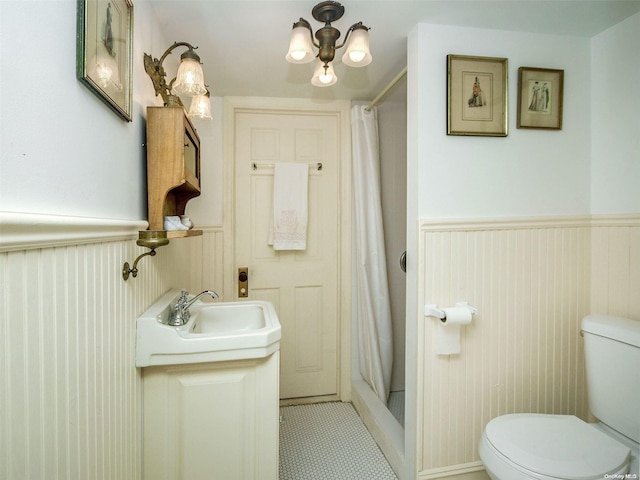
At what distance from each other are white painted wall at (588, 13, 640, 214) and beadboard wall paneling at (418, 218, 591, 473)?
0.18 m

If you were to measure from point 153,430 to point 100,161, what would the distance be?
97 cm

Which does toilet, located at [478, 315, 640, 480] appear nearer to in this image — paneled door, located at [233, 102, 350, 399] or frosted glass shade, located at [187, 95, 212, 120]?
paneled door, located at [233, 102, 350, 399]

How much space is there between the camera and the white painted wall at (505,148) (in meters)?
1.46

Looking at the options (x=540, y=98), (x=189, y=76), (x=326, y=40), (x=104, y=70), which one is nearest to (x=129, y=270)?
(x=104, y=70)

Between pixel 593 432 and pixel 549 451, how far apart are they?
0.87 feet

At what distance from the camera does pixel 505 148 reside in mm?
1531

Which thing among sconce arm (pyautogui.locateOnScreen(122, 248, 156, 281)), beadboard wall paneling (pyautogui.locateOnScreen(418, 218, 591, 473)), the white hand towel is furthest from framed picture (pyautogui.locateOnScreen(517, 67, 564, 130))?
sconce arm (pyautogui.locateOnScreen(122, 248, 156, 281))

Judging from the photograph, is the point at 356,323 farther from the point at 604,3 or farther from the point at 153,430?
the point at 604,3

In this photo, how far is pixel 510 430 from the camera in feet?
4.05

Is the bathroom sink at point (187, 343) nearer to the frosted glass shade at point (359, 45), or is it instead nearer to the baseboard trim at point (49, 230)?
the baseboard trim at point (49, 230)

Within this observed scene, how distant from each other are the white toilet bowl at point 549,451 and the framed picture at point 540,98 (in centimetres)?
132

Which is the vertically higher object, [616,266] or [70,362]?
[616,266]

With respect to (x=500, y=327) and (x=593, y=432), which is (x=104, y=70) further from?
(x=593, y=432)

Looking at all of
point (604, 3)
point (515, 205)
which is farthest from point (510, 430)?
point (604, 3)
